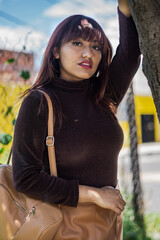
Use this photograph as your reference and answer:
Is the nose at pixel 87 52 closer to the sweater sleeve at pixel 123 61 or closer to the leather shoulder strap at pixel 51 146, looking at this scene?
the sweater sleeve at pixel 123 61

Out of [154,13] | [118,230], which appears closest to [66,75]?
[154,13]

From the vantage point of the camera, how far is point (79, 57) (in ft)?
5.03

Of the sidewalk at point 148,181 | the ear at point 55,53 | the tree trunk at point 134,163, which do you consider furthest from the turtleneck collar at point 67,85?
the sidewalk at point 148,181

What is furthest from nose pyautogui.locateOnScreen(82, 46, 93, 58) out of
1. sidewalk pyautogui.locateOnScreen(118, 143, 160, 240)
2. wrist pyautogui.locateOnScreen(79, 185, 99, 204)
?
sidewalk pyautogui.locateOnScreen(118, 143, 160, 240)

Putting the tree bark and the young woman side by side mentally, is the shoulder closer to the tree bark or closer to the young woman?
the young woman

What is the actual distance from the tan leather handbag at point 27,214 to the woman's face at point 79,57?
0.21 m

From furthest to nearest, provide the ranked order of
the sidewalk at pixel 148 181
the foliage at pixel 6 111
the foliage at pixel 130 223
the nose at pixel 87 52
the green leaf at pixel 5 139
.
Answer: the sidewalk at pixel 148 181
the foliage at pixel 130 223
the foliage at pixel 6 111
the green leaf at pixel 5 139
the nose at pixel 87 52

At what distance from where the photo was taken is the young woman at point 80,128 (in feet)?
4.46

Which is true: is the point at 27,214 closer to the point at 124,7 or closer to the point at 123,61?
the point at 123,61

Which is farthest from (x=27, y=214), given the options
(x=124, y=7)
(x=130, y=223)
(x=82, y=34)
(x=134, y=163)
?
(x=134, y=163)

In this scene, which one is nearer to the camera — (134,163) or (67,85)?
(67,85)

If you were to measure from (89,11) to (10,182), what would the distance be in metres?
1.15

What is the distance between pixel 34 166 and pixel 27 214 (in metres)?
0.20

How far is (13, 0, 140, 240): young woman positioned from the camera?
4.46 ft
